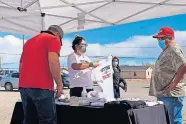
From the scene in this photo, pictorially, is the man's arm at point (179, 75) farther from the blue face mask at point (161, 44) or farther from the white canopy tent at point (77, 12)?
the white canopy tent at point (77, 12)

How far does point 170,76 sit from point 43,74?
5.31ft

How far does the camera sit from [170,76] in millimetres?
4414

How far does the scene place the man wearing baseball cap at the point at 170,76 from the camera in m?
4.36

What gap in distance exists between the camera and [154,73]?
4594 millimetres

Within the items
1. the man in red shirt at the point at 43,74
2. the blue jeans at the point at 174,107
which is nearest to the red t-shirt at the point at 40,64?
the man in red shirt at the point at 43,74

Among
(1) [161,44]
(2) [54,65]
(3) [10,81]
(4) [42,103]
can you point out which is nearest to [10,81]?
(3) [10,81]

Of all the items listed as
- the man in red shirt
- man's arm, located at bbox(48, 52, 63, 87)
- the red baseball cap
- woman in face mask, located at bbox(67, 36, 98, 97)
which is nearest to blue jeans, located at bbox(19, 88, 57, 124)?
the man in red shirt

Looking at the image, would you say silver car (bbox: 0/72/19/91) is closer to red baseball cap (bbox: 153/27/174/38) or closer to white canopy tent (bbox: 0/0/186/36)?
white canopy tent (bbox: 0/0/186/36)

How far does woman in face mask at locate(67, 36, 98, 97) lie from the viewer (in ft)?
16.4

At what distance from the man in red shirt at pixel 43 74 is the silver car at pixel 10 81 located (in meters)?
18.7

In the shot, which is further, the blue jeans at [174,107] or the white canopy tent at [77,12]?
the white canopy tent at [77,12]

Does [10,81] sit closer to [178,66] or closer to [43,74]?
[178,66]

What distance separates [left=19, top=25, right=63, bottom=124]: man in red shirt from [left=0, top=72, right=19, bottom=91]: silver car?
18.7 m

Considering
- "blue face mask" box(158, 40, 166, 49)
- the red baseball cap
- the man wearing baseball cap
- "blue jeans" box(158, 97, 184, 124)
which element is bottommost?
"blue jeans" box(158, 97, 184, 124)
